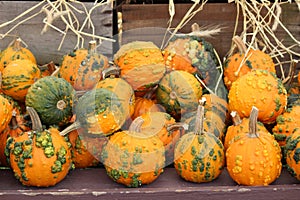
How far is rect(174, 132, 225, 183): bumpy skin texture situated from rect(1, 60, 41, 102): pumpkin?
0.73 meters

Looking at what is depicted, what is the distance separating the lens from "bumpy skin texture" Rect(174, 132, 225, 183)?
192 cm

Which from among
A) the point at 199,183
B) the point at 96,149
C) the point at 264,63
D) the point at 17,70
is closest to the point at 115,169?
the point at 96,149

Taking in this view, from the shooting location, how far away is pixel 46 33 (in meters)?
2.77

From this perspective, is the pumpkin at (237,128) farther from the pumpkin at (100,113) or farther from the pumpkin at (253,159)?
the pumpkin at (100,113)

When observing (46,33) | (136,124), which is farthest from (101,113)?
(46,33)

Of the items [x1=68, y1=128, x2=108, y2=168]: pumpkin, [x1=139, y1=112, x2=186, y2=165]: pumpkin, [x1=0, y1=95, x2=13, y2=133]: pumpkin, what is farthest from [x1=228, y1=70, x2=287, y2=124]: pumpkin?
[x1=0, y1=95, x2=13, y2=133]: pumpkin

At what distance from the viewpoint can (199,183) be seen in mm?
1961

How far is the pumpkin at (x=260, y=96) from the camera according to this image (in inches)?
83.4

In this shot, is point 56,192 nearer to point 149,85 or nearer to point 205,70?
point 149,85

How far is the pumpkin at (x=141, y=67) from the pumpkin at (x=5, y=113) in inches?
19.3

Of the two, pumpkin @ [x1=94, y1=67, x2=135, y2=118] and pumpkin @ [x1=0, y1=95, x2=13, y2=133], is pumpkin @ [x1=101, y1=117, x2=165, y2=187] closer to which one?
pumpkin @ [x1=94, y1=67, x2=135, y2=118]

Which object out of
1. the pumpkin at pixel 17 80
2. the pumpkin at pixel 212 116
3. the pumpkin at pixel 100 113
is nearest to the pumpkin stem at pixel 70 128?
the pumpkin at pixel 100 113

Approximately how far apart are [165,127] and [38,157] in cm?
52

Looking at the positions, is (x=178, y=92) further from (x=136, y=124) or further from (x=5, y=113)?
(x=5, y=113)
